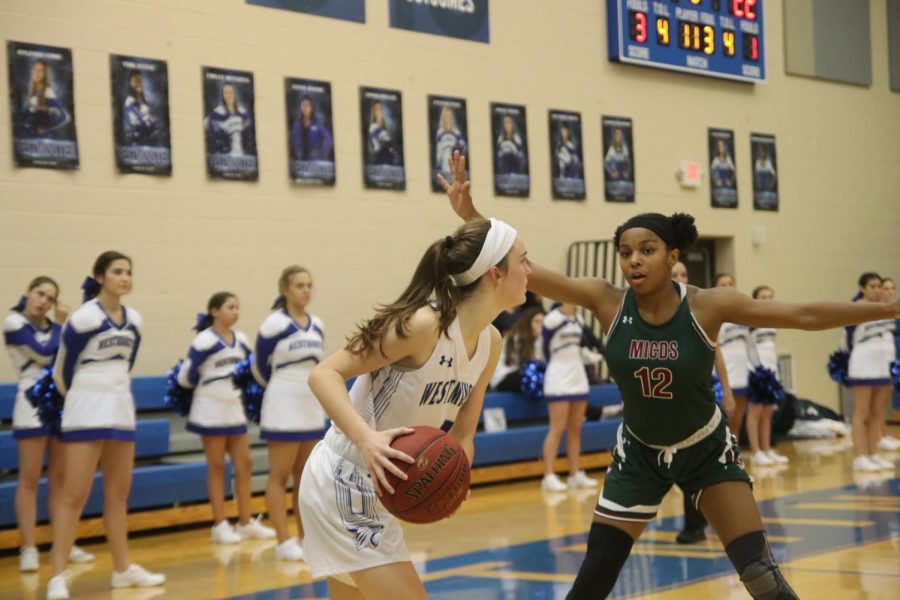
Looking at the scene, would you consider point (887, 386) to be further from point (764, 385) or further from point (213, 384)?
point (213, 384)

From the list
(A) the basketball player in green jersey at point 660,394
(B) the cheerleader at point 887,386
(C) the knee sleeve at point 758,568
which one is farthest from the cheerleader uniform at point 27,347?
(B) the cheerleader at point 887,386

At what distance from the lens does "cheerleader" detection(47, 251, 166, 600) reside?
6.35 m

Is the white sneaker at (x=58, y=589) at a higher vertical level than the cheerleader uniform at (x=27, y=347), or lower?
lower

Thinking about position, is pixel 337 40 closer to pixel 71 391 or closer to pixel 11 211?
pixel 11 211

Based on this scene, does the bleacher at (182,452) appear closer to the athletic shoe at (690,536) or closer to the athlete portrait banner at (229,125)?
the athlete portrait banner at (229,125)

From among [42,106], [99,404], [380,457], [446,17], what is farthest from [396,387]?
[446,17]

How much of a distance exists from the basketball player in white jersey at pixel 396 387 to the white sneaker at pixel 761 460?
8.82 m

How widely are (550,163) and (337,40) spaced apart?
293 centimetres

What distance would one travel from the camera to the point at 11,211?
911cm

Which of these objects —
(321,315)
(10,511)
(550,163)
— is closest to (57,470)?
(10,511)

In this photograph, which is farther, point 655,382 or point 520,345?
point 520,345

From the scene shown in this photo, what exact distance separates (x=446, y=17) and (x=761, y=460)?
532cm

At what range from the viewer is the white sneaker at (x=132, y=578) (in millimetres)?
6602

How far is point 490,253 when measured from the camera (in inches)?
128
